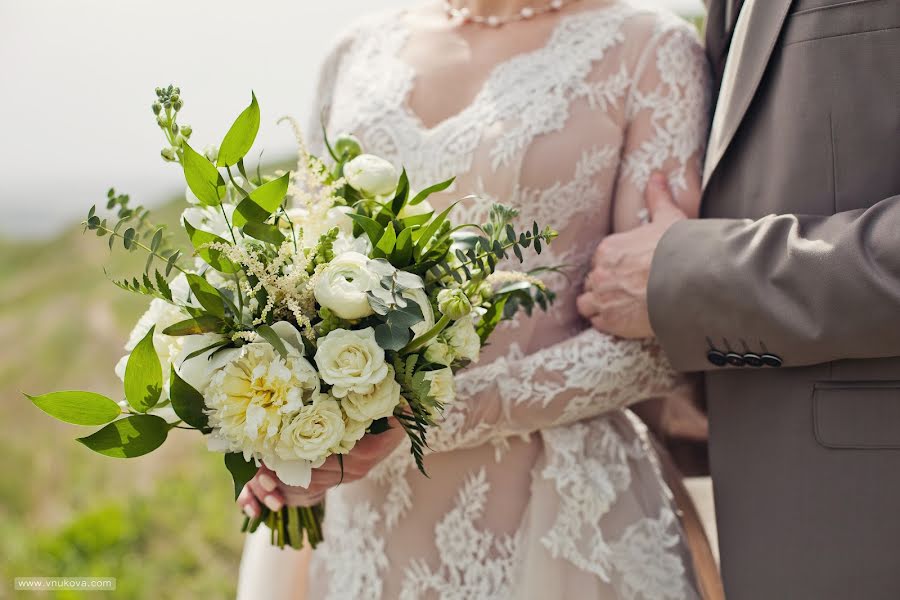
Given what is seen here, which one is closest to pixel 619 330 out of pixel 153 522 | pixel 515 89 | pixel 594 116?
pixel 594 116

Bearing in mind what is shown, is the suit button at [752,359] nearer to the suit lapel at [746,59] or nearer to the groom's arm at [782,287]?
the groom's arm at [782,287]

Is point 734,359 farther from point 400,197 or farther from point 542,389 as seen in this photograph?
point 400,197

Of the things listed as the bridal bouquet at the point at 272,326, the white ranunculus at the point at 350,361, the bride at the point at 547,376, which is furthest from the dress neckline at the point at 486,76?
the white ranunculus at the point at 350,361

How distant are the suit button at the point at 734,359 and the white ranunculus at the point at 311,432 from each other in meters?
0.88

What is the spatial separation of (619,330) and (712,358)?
8.7 inches

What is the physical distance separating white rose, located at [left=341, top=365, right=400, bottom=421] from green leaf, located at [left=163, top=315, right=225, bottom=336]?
0.80 feet

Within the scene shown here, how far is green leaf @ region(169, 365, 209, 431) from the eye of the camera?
1.40 metres

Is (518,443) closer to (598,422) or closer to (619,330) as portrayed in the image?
(598,422)

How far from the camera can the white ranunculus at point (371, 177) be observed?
1605 millimetres

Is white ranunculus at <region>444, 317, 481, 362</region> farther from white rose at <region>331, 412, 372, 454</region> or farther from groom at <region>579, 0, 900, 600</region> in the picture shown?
groom at <region>579, 0, 900, 600</region>

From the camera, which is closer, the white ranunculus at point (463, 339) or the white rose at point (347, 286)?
the white rose at point (347, 286)

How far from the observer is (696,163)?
201 cm

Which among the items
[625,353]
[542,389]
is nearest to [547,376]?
[542,389]

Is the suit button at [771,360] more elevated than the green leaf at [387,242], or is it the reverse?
the green leaf at [387,242]
